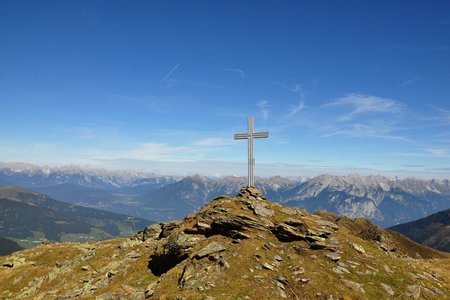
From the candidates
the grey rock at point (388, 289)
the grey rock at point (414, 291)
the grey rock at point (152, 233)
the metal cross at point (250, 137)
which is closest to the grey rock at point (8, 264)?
the grey rock at point (152, 233)

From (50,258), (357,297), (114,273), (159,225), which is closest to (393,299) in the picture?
(357,297)

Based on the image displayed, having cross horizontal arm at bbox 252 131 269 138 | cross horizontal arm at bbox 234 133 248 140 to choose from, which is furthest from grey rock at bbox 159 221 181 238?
cross horizontal arm at bbox 252 131 269 138

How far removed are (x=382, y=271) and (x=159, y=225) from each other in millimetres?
42352

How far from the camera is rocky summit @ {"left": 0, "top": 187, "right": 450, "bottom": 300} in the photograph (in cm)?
3306

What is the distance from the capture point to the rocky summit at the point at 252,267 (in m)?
33.1

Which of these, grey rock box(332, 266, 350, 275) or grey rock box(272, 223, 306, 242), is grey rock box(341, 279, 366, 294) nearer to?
grey rock box(332, 266, 350, 275)

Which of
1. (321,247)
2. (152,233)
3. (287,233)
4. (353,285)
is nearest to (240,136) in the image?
Result: (287,233)

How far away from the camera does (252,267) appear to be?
3528cm

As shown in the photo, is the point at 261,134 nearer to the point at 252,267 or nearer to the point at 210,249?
the point at 210,249

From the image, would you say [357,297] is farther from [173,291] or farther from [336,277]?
[173,291]

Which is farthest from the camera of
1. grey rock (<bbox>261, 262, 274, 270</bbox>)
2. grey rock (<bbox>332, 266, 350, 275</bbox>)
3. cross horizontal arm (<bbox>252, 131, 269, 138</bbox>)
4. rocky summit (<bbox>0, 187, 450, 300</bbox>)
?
cross horizontal arm (<bbox>252, 131, 269, 138</bbox>)

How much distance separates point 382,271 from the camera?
3750cm

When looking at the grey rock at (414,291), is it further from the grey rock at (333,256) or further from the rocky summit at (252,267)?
the grey rock at (333,256)

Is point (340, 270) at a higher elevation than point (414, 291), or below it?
higher
